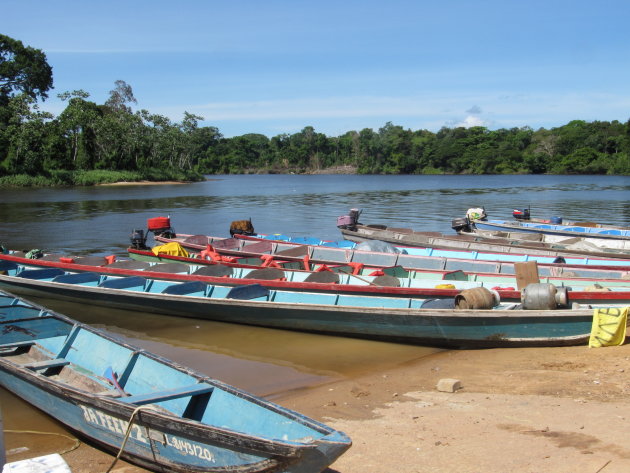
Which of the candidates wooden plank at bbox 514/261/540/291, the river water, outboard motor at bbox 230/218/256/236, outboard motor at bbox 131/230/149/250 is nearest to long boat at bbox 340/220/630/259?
outboard motor at bbox 230/218/256/236

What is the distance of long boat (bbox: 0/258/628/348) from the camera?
865cm

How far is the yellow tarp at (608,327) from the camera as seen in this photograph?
8266 millimetres

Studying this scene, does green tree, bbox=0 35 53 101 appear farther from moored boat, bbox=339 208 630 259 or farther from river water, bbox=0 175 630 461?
moored boat, bbox=339 208 630 259

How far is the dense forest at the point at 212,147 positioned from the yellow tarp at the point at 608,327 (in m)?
60.7

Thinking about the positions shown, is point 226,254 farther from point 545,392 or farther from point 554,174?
point 554,174

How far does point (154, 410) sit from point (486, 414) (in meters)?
3.39

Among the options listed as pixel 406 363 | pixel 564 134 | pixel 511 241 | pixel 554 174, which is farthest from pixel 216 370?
pixel 564 134

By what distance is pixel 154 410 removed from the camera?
198 inches

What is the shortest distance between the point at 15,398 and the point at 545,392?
648 cm

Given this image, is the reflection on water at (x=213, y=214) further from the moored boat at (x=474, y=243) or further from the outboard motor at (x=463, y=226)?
the outboard motor at (x=463, y=226)

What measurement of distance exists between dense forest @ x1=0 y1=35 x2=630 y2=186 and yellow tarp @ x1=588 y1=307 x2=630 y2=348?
60737mm

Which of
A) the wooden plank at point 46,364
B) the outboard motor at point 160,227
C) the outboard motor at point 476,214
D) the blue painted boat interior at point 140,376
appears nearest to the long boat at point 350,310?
the blue painted boat interior at point 140,376

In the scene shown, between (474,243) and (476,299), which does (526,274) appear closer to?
(476,299)

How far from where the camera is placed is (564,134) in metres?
114
